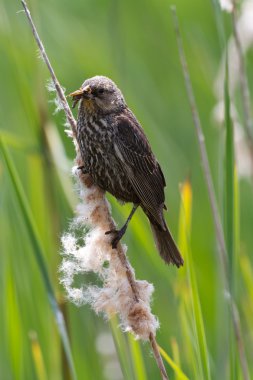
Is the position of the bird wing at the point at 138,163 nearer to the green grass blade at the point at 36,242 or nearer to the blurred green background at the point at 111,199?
the blurred green background at the point at 111,199

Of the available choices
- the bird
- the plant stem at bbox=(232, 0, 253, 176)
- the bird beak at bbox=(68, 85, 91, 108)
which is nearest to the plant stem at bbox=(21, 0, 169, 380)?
the bird beak at bbox=(68, 85, 91, 108)

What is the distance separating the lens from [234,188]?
2.27 metres

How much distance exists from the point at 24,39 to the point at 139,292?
1.97 meters

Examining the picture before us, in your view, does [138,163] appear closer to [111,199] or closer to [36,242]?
[111,199]

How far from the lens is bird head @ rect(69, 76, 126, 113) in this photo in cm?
282

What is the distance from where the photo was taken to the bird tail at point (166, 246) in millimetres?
2781

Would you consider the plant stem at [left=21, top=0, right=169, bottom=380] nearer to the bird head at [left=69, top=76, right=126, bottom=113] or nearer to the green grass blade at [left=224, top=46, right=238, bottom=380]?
the green grass blade at [left=224, top=46, right=238, bottom=380]

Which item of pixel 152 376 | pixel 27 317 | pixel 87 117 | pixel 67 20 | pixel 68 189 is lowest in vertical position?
pixel 152 376

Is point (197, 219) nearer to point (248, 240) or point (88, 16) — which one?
point (248, 240)

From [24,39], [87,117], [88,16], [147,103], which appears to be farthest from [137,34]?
[87,117]

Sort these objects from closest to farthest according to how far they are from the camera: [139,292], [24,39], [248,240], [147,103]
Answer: [139,292], [24,39], [248,240], [147,103]

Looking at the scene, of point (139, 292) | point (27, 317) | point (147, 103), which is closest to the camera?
point (139, 292)

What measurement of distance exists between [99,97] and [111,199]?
0.39m

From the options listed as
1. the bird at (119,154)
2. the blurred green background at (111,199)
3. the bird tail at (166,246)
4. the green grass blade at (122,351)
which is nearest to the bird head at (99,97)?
the bird at (119,154)
